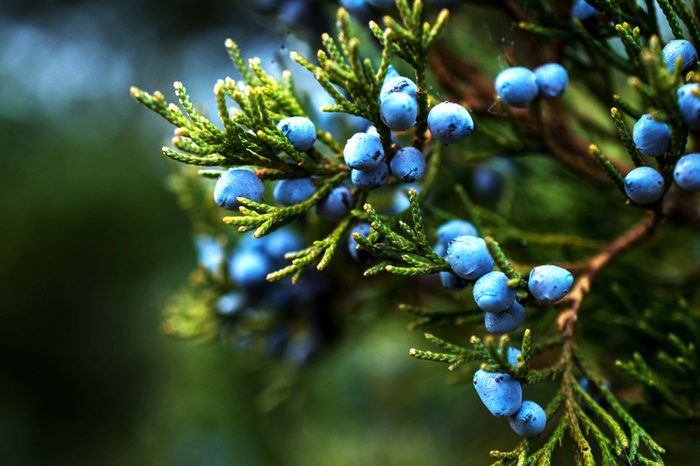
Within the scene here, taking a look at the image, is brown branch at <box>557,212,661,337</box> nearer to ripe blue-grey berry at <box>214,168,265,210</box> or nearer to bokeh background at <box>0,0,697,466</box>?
ripe blue-grey berry at <box>214,168,265,210</box>

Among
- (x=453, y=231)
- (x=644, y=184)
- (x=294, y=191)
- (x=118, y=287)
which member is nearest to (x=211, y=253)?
(x=294, y=191)

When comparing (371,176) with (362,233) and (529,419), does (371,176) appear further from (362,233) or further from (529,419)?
(529,419)

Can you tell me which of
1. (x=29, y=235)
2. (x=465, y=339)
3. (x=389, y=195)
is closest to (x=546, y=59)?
(x=389, y=195)

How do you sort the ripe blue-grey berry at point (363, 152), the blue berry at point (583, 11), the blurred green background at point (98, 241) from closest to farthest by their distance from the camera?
the ripe blue-grey berry at point (363, 152)
the blue berry at point (583, 11)
the blurred green background at point (98, 241)

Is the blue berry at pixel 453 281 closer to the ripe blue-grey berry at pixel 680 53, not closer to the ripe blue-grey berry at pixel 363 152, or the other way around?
the ripe blue-grey berry at pixel 363 152

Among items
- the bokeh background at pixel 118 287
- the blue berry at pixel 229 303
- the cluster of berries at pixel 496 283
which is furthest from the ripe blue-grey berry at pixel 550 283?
the bokeh background at pixel 118 287
